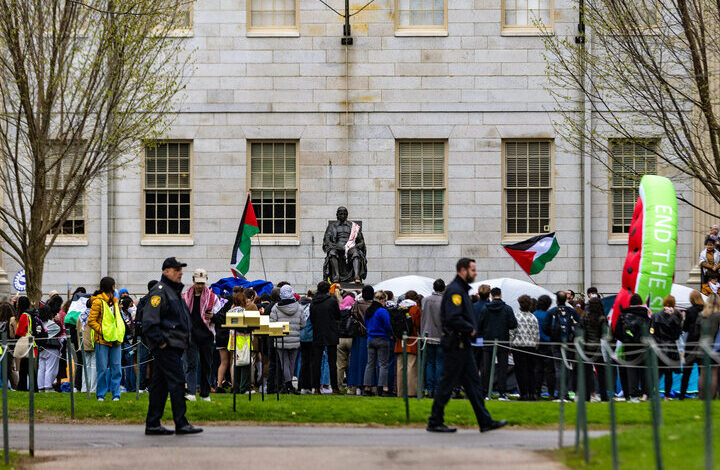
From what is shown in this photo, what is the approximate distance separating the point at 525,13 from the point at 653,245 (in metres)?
15.2

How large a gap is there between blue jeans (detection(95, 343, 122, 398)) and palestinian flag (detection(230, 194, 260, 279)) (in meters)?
9.10

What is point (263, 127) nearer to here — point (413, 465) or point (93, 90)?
point (93, 90)

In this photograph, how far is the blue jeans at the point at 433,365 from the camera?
2061 cm

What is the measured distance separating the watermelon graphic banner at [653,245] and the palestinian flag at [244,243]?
1098cm

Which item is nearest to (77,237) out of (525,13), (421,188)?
(421,188)

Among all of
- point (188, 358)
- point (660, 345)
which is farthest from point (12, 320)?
point (660, 345)

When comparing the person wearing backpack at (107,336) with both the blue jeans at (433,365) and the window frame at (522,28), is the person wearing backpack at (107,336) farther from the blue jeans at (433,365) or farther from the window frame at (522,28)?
the window frame at (522,28)

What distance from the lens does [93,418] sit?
56.0 ft

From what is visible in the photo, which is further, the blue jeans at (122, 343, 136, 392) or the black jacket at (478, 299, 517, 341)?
the blue jeans at (122, 343, 136, 392)

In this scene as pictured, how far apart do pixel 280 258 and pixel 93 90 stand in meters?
8.69

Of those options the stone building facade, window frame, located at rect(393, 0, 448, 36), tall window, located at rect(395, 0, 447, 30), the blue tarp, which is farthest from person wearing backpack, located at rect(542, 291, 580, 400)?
tall window, located at rect(395, 0, 447, 30)

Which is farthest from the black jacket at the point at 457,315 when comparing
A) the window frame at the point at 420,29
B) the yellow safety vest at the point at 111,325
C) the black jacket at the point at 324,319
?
the window frame at the point at 420,29

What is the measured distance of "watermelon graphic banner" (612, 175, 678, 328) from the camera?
18234 millimetres

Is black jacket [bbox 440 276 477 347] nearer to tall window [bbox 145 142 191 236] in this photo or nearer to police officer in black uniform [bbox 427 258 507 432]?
police officer in black uniform [bbox 427 258 507 432]
